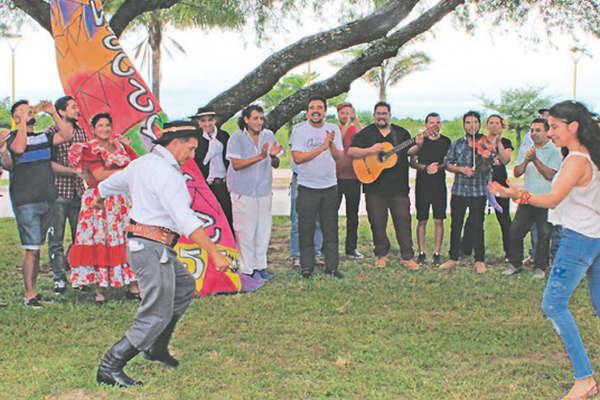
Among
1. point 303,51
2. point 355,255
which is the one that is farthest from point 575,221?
point 303,51

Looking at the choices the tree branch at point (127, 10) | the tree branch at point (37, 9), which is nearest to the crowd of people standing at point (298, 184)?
the tree branch at point (127, 10)

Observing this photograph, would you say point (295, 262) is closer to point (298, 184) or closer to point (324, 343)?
point (298, 184)

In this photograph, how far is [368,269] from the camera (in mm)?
8922

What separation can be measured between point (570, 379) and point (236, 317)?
276 cm

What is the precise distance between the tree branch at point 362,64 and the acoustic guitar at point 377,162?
56.2 inches

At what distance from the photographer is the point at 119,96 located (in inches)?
315

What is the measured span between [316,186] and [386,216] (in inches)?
44.3

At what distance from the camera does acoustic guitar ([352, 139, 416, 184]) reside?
8.90 meters

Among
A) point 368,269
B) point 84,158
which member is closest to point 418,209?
point 368,269

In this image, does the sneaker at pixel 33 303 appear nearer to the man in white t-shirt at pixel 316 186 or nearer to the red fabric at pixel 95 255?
the red fabric at pixel 95 255

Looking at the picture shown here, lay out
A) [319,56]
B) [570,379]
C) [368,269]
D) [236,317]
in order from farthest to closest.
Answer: [319,56]
[368,269]
[236,317]
[570,379]

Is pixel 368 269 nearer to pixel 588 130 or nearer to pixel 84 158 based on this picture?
pixel 84 158

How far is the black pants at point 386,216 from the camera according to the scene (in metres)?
9.04

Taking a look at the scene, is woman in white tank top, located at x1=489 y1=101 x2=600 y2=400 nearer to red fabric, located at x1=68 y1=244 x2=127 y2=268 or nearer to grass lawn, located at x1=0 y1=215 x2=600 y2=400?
grass lawn, located at x1=0 y1=215 x2=600 y2=400
